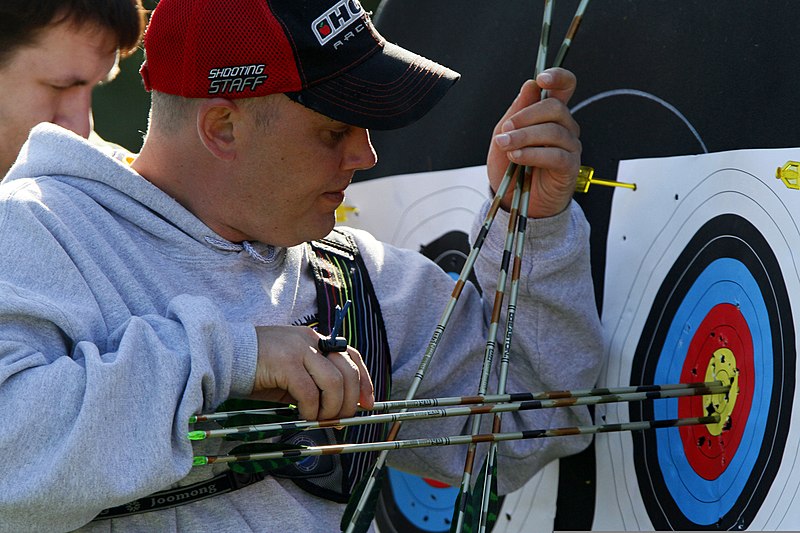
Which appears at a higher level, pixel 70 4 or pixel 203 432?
pixel 70 4

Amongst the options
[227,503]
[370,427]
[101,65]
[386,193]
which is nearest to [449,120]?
[386,193]

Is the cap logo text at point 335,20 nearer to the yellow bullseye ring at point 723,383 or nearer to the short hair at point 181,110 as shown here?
the short hair at point 181,110

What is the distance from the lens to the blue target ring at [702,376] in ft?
4.00

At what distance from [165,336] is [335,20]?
0.44 metres

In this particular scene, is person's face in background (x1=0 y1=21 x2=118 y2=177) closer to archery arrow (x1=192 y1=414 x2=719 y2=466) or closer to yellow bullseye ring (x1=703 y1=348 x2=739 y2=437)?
archery arrow (x1=192 y1=414 x2=719 y2=466)

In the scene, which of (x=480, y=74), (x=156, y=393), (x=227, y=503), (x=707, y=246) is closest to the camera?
(x=156, y=393)

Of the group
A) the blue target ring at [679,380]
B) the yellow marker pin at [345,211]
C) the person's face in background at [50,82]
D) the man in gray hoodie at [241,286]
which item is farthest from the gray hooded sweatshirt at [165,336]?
the yellow marker pin at [345,211]

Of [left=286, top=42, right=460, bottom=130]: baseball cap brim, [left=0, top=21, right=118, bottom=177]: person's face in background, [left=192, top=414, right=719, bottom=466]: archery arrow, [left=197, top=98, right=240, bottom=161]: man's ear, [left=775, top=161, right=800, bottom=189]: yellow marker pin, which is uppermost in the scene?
[left=775, top=161, right=800, bottom=189]: yellow marker pin

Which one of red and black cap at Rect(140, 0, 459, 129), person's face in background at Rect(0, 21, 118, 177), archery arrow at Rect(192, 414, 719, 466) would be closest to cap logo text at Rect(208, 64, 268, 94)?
red and black cap at Rect(140, 0, 459, 129)

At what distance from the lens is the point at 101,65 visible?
1.85 metres

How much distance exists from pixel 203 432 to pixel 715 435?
642 millimetres

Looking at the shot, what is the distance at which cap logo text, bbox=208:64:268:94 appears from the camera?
1.26 m

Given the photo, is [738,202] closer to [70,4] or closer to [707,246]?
[707,246]

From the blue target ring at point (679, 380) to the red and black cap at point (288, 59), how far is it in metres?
0.43
